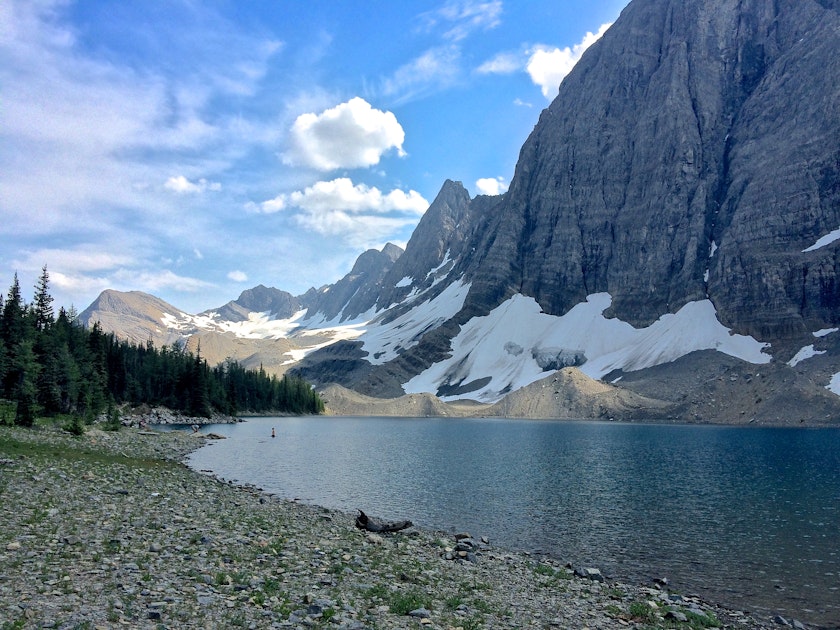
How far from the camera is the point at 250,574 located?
1708cm

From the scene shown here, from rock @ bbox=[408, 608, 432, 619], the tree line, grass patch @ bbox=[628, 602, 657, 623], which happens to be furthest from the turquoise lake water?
the tree line

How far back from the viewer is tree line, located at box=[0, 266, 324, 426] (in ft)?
206

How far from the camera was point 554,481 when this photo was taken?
51969mm

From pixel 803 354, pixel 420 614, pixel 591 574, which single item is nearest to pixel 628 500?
pixel 591 574

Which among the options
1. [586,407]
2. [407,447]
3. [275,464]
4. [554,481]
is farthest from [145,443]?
[586,407]

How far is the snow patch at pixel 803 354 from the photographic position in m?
189

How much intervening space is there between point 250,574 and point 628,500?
34206 mm

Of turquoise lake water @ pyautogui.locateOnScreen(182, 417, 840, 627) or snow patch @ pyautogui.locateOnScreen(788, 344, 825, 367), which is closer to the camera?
turquoise lake water @ pyautogui.locateOnScreen(182, 417, 840, 627)

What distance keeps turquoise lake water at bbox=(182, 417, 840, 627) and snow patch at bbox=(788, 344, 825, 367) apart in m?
125

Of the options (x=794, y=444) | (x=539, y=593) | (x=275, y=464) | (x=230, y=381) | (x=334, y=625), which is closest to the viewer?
(x=334, y=625)

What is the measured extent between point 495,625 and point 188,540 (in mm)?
11717

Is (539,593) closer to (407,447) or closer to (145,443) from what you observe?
(145,443)

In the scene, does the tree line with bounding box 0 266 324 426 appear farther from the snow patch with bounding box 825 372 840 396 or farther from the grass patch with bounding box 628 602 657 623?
the snow patch with bounding box 825 372 840 396

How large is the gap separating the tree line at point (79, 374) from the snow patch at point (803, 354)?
186 metres
